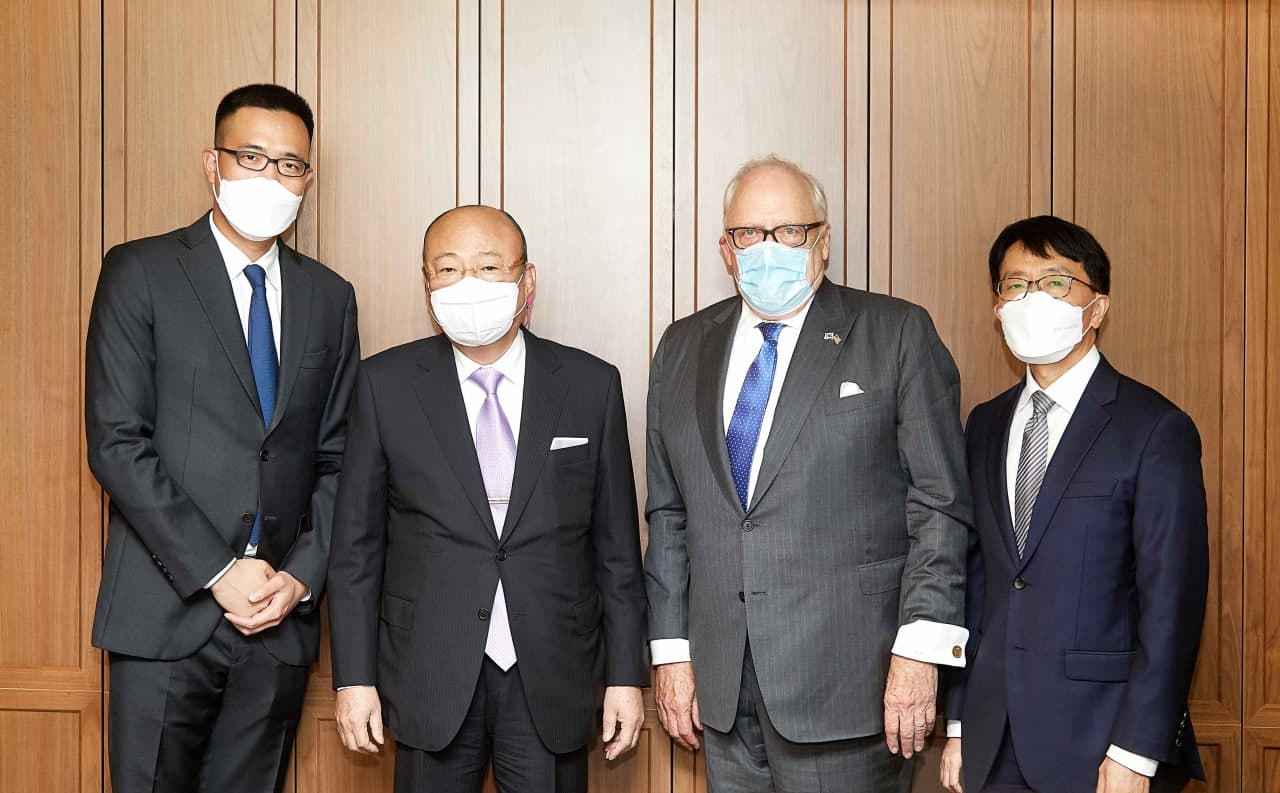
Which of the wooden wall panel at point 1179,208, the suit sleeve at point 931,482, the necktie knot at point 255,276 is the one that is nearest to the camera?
the suit sleeve at point 931,482

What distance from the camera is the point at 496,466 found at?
2225 mm

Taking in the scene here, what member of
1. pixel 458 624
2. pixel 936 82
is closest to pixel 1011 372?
pixel 936 82

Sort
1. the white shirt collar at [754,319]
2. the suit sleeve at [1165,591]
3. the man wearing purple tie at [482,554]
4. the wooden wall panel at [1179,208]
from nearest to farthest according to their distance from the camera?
the suit sleeve at [1165,591] → the man wearing purple tie at [482,554] → the white shirt collar at [754,319] → the wooden wall panel at [1179,208]

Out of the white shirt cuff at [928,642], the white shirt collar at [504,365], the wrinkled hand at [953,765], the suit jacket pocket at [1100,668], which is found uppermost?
the white shirt collar at [504,365]

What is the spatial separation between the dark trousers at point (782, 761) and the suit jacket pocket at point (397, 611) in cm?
68

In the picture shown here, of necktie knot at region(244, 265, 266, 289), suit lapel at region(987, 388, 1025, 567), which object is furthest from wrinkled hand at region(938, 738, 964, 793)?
necktie knot at region(244, 265, 266, 289)

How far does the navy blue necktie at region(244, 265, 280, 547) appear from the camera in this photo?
2328mm

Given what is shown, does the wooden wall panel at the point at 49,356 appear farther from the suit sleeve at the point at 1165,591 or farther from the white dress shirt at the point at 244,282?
the suit sleeve at the point at 1165,591

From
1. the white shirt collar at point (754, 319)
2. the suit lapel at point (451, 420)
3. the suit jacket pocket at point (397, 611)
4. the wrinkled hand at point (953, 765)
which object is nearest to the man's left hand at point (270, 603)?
the suit jacket pocket at point (397, 611)

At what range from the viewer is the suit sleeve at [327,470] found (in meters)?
2.34

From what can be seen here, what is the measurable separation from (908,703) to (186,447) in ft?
5.24

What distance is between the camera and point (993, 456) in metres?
2.22

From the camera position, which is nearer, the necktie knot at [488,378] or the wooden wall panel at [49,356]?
the necktie knot at [488,378]

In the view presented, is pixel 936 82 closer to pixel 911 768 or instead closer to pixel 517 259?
pixel 517 259
